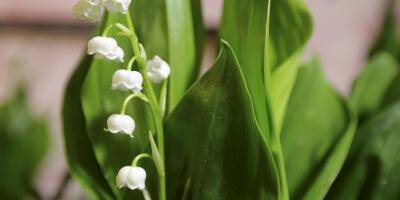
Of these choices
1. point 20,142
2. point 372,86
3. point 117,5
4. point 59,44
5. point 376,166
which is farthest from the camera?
point 59,44

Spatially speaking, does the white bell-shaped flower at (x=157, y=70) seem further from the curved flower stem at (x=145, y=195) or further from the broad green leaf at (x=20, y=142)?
the broad green leaf at (x=20, y=142)

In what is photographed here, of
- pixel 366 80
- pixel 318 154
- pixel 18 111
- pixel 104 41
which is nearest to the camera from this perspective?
pixel 104 41

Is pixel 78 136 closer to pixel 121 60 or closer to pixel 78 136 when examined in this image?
pixel 78 136

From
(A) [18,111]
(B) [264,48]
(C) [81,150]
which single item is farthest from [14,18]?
(B) [264,48]

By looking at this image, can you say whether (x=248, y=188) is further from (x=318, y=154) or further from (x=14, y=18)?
(x=14, y=18)

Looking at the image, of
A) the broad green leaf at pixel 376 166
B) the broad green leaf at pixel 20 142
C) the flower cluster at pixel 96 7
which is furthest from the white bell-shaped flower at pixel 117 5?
the broad green leaf at pixel 20 142

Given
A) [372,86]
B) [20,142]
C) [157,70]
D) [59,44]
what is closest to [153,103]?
[157,70]

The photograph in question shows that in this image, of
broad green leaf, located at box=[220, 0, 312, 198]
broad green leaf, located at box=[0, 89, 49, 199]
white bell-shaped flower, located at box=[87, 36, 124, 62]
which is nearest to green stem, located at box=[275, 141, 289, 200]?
broad green leaf, located at box=[220, 0, 312, 198]
